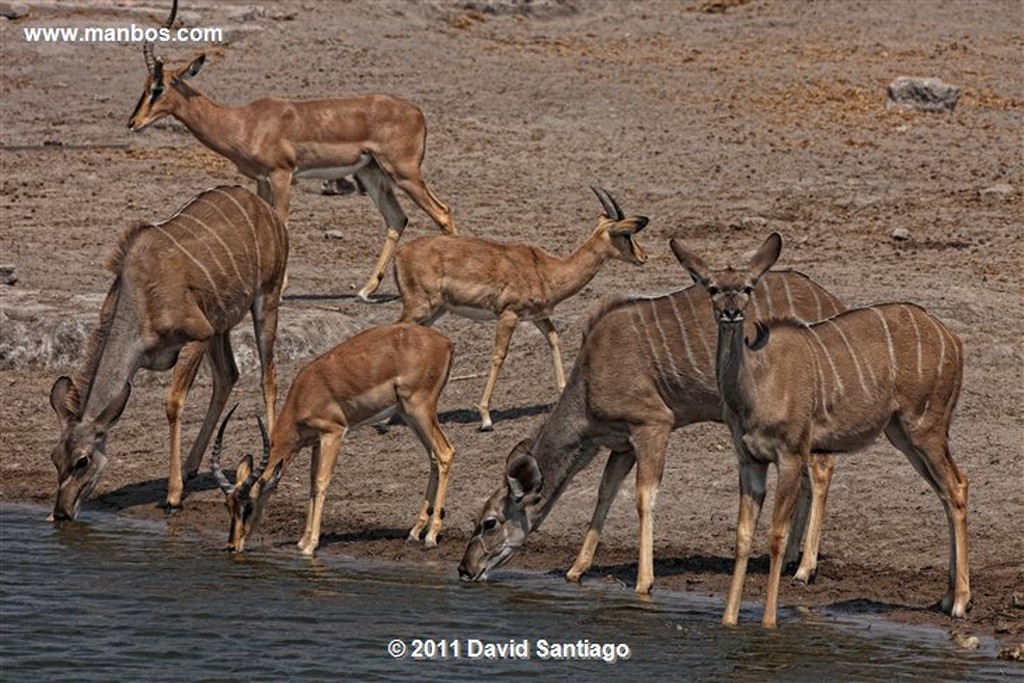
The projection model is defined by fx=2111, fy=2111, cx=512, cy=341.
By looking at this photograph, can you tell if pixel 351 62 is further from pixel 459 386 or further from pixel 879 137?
pixel 459 386

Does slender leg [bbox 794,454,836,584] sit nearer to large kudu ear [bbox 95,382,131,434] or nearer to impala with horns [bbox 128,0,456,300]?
large kudu ear [bbox 95,382,131,434]

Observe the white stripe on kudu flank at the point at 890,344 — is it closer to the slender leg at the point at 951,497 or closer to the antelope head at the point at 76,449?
the slender leg at the point at 951,497

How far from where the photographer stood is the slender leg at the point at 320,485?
10.5 meters

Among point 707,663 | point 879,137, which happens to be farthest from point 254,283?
point 879,137

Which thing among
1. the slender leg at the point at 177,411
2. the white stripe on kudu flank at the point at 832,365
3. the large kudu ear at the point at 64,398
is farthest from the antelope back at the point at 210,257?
the white stripe on kudu flank at the point at 832,365

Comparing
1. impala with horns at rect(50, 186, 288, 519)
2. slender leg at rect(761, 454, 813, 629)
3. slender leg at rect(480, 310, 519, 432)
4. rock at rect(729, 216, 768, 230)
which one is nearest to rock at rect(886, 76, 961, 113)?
rock at rect(729, 216, 768, 230)

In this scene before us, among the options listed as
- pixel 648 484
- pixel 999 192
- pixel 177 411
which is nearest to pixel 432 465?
pixel 648 484

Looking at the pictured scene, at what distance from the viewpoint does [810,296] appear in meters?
9.98

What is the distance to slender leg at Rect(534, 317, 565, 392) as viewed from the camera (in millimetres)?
12250

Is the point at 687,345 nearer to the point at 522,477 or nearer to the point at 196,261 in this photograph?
the point at 522,477

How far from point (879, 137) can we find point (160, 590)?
10230mm

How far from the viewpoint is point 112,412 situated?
11078 millimetres

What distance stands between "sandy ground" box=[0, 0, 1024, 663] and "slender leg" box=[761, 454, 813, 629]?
1.95ft
